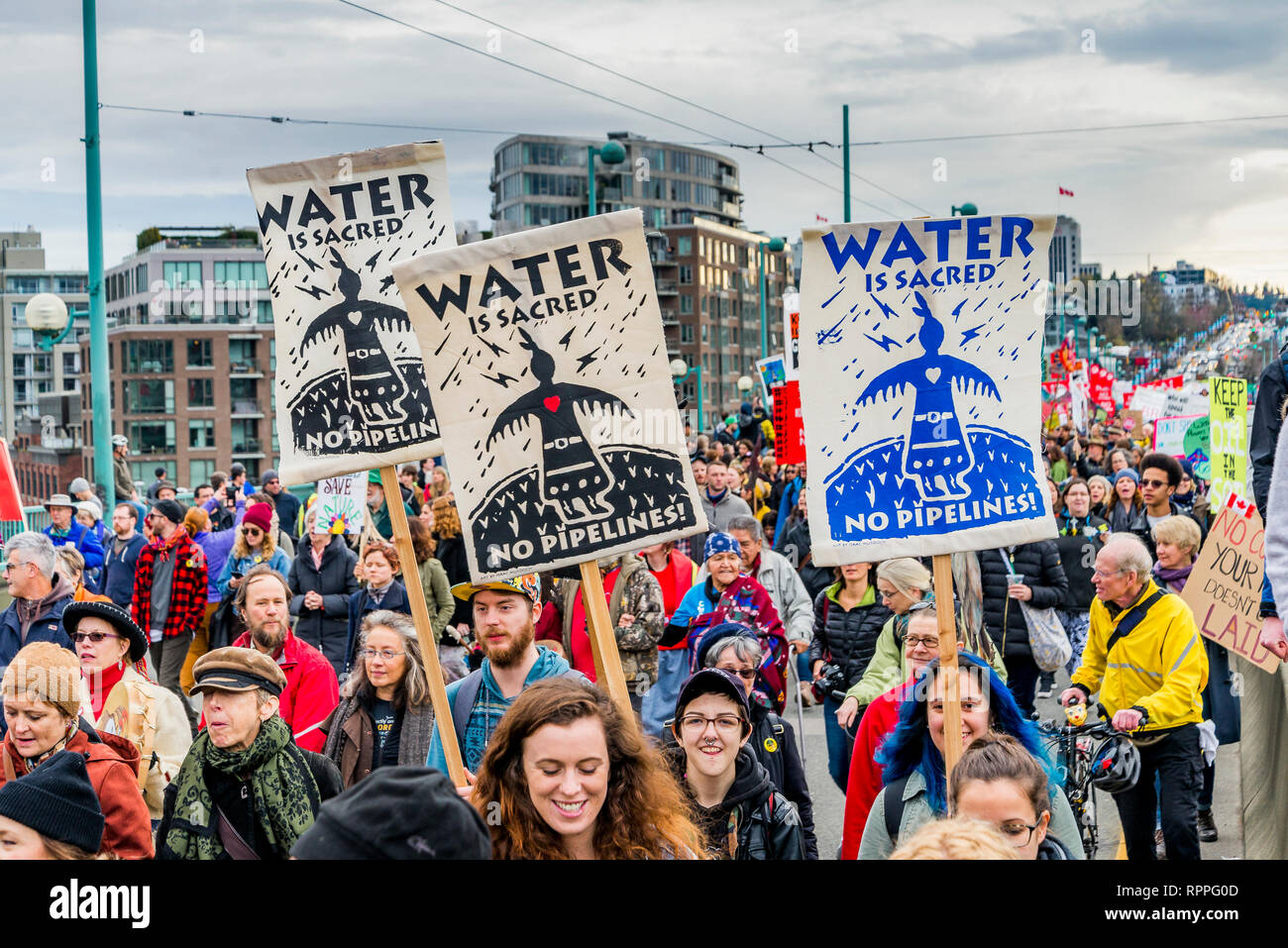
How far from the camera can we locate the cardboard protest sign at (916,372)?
15.5 ft

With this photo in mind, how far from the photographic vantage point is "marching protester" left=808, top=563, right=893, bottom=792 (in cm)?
773

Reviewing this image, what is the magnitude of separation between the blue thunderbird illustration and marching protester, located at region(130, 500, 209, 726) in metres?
7.37

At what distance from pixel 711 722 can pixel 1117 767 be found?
218cm

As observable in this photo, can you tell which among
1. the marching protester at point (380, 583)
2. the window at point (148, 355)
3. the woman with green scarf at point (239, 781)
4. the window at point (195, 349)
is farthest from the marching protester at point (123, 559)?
the window at point (195, 349)

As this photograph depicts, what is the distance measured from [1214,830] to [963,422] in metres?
4.44

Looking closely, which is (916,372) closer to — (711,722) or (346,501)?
(711,722)

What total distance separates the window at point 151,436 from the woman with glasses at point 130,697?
10855 centimetres

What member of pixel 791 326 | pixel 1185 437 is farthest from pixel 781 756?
pixel 1185 437

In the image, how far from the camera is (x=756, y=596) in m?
7.83

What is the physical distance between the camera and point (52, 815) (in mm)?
3707

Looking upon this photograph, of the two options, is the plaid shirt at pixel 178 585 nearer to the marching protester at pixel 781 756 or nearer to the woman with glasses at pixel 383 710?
the woman with glasses at pixel 383 710
